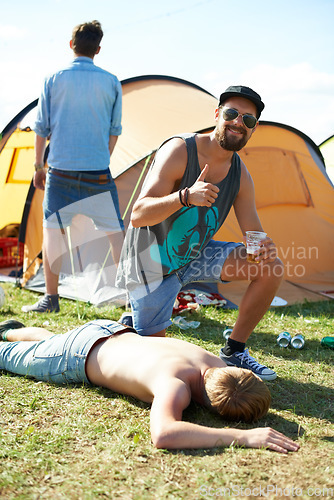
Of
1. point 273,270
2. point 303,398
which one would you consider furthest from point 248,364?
point 273,270

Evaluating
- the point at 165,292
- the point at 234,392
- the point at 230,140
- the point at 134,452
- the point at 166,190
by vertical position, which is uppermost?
the point at 230,140

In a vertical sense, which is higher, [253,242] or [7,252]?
[253,242]

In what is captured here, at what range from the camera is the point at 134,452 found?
7.32 ft

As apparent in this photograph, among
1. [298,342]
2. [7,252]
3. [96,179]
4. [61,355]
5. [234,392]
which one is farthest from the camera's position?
[7,252]

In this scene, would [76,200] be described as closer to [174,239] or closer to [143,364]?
[174,239]

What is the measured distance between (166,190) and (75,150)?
1712 millimetres

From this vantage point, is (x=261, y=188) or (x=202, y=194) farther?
(x=261, y=188)

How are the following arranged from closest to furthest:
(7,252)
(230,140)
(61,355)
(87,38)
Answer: (61,355)
(230,140)
(87,38)
(7,252)

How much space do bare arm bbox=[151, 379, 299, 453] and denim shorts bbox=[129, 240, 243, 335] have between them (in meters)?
1.03

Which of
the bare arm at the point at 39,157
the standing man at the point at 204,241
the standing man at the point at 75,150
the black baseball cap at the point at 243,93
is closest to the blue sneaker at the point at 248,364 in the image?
the standing man at the point at 204,241

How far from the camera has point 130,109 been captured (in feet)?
19.4

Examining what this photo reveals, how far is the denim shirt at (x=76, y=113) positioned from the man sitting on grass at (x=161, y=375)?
1.86 m

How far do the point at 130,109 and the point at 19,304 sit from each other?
249 centimetres

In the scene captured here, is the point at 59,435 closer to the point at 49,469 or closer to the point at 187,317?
the point at 49,469
